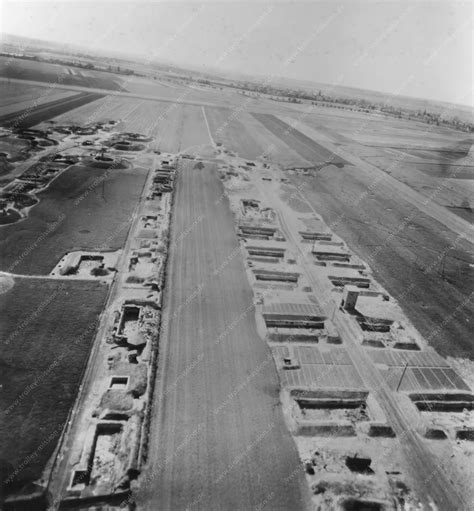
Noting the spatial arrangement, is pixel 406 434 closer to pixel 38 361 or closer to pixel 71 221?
pixel 38 361

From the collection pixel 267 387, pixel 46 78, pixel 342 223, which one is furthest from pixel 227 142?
pixel 46 78

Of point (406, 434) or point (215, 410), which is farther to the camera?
point (215, 410)

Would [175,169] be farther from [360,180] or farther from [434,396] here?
[434,396]

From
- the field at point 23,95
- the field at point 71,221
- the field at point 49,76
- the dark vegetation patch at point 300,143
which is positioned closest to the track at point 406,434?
the field at point 71,221

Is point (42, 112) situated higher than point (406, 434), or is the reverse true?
point (42, 112)

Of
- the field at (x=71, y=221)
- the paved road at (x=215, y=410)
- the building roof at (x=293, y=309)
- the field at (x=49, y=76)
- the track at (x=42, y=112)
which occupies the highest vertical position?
the field at (x=49, y=76)

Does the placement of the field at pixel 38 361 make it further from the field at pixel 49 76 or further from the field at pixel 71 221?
→ the field at pixel 49 76

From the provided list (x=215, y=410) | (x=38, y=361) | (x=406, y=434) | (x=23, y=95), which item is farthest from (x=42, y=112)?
(x=406, y=434)
